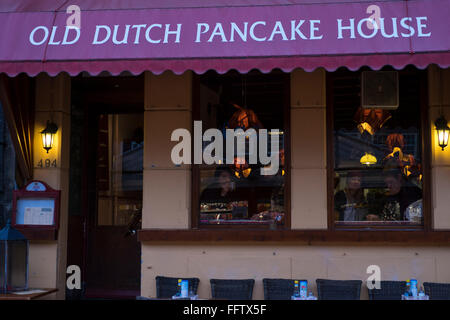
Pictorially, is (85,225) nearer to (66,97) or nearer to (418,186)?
(66,97)

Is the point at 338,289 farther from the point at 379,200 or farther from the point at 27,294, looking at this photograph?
the point at 27,294

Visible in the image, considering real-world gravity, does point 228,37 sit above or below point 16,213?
above

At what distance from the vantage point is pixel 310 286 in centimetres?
719

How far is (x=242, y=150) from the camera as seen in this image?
304 inches

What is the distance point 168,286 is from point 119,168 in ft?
9.88

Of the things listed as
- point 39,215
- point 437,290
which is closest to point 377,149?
point 437,290

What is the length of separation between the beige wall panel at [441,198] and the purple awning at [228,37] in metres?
1.97

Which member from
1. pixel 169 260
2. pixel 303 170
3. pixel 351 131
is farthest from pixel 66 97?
pixel 351 131

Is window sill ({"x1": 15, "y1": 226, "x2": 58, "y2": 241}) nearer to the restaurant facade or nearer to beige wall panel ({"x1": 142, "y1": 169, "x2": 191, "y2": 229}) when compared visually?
the restaurant facade

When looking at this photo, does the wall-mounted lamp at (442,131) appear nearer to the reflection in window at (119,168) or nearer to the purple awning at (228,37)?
the purple awning at (228,37)

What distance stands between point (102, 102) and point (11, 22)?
121 inches

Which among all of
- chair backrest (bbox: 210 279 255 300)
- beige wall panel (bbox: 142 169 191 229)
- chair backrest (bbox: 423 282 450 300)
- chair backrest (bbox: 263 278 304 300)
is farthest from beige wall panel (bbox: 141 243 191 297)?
chair backrest (bbox: 423 282 450 300)

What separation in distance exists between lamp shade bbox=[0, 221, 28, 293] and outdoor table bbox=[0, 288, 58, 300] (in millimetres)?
129
